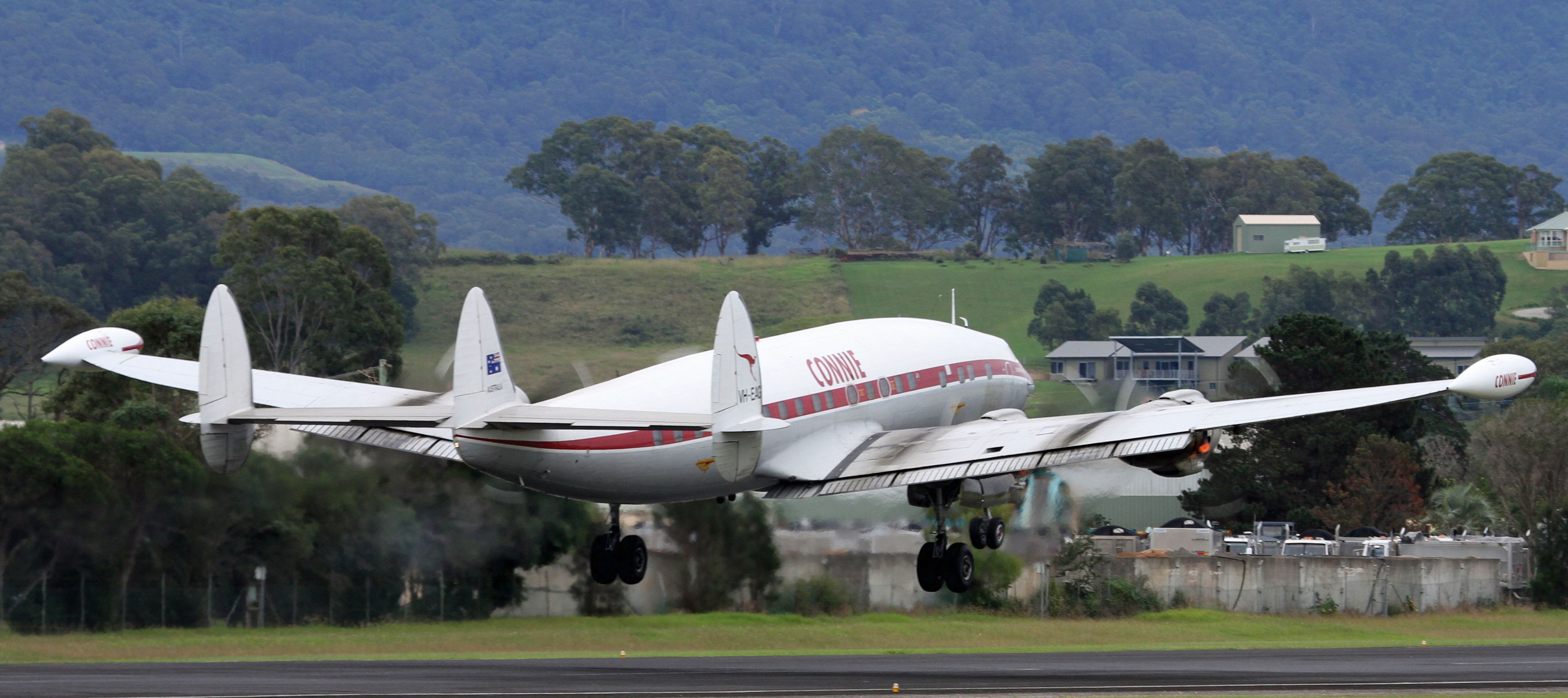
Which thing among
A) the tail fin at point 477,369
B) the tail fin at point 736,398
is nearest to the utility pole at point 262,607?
the tail fin at point 477,369

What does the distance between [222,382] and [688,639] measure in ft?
73.8

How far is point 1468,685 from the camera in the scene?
128 ft

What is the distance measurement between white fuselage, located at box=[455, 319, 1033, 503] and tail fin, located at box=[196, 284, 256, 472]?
384 centimetres

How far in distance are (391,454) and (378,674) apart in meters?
6.93

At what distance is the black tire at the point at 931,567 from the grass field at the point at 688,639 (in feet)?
44.5

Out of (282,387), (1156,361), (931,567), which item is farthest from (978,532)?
(1156,361)

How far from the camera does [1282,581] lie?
6588 cm

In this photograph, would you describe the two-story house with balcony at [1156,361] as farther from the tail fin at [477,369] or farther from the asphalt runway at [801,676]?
the tail fin at [477,369]

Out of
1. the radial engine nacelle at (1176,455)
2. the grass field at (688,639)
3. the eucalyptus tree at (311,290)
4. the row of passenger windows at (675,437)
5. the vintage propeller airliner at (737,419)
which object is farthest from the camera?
the eucalyptus tree at (311,290)

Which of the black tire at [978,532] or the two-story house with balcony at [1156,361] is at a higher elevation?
the two-story house with balcony at [1156,361]

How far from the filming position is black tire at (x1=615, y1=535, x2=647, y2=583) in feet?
117

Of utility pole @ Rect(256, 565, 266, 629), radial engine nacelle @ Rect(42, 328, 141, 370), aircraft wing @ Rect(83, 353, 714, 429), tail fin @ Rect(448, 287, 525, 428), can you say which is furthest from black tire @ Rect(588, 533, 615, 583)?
utility pole @ Rect(256, 565, 266, 629)

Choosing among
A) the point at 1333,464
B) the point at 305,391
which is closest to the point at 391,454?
the point at 305,391

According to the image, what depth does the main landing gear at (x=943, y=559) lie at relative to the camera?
1432 inches
